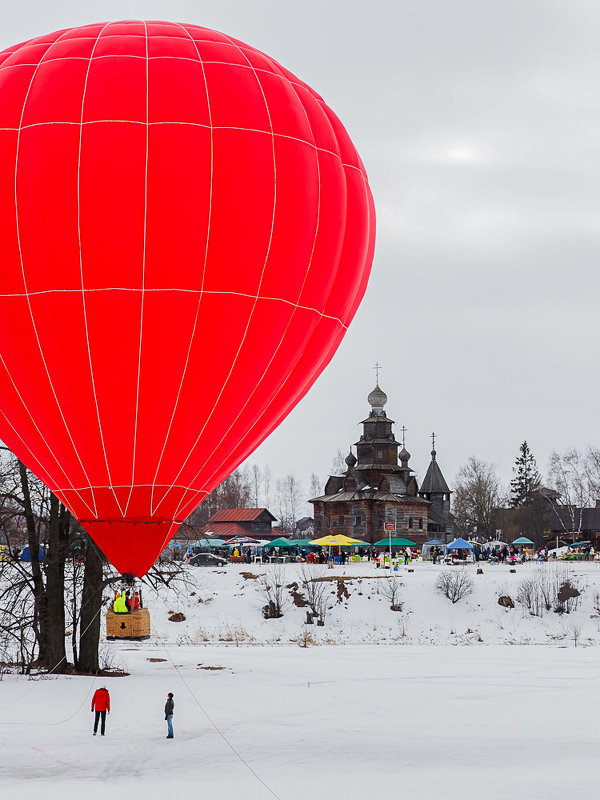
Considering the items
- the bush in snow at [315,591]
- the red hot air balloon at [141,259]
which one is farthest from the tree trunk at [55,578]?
the bush in snow at [315,591]

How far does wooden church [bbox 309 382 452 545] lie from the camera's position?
74125 millimetres

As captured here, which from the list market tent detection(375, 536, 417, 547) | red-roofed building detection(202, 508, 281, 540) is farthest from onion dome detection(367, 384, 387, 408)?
red-roofed building detection(202, 508, 281, 540)

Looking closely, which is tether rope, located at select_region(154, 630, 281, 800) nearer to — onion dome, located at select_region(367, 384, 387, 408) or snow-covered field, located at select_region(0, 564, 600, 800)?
snow-covered field, located at select_region(0, 564, 600, 800)

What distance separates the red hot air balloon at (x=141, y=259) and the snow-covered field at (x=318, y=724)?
3.48 metres

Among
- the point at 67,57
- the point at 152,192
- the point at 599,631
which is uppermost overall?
the point at 67,57

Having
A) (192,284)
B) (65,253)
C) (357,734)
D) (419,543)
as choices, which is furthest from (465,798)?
(419,543)

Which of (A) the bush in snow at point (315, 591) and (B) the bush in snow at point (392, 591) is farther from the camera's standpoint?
(B) the bush in snow at point (392, 591)

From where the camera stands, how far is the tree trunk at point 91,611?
25.8m

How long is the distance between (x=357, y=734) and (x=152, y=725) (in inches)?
153

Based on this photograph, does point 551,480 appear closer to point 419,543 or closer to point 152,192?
point 419,543

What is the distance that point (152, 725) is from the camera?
1848cm

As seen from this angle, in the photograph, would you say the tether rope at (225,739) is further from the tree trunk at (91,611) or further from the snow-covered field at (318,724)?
the tree trunk at (91,611)

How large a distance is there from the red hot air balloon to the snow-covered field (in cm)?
348

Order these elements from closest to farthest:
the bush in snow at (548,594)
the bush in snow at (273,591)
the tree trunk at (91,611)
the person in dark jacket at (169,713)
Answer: the person in dark jacket at (169,713) → the tree trunk at (91,611) → the bush in snow at (548,594) → the bush in snow at (273,591)
